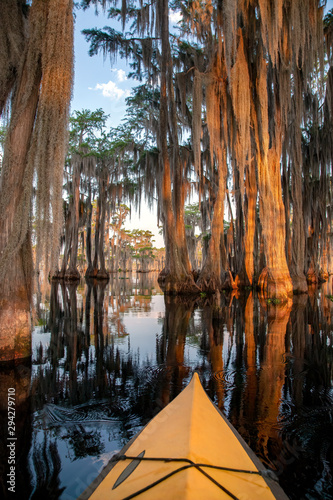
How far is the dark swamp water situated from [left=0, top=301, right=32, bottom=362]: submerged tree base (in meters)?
0.20

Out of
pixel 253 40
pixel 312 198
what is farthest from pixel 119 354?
pixel 312 198

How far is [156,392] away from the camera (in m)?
3.31

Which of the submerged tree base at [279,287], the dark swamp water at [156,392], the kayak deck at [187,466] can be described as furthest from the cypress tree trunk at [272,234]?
the kayak deck at [187,466]

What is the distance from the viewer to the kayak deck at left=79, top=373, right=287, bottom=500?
1.37 meters

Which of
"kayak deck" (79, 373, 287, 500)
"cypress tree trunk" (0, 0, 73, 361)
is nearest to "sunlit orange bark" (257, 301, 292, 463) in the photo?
"kayak deck" (79, 373, 287, 500)

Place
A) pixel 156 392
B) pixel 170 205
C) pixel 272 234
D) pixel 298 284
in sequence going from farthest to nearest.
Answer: pixel 298 284 → pixel 170 205 → pixel 272 234 → pixel 156 392

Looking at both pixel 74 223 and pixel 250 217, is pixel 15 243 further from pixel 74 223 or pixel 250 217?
pixel 74 223

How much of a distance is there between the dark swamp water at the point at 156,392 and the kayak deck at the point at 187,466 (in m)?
0.39

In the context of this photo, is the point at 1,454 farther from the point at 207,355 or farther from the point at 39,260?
the point at 207,355

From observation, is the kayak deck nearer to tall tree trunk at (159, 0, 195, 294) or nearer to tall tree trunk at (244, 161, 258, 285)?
tall tree trunk at (159, 0, 195, 294)

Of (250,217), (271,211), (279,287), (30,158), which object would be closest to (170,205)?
(271,211)

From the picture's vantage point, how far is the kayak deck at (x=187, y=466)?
1366 mm

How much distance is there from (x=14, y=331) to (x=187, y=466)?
3.37 meters

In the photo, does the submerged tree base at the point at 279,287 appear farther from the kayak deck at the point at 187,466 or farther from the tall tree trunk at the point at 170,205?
the kayak deck at the point at 187,466
